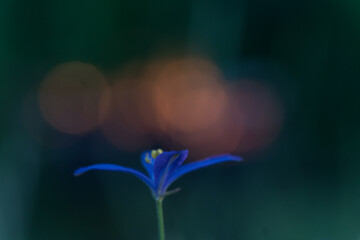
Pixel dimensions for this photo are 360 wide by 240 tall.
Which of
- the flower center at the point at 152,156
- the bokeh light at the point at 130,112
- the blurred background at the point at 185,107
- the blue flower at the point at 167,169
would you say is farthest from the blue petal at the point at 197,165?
the bokeh light at the point at 130,112

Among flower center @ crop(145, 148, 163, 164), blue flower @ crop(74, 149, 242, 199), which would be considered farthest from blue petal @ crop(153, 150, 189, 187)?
flower center @ crop(145, 148, 163, 164)

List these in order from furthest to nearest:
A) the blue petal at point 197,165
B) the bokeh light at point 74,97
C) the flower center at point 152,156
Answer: the bokeh light at point 74,97
the flower center at point 152,156
the blue petal at point 197,165

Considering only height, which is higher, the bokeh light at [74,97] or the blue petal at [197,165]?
the blue petal at [197,165]

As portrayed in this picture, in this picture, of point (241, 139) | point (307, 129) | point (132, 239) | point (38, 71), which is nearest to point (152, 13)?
point (38, 71)

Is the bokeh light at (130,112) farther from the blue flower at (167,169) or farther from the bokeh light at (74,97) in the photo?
the blue flower at (167,169)

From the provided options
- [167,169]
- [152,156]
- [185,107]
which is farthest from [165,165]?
[185,107]

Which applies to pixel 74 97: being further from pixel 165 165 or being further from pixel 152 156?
pixel 165 165
